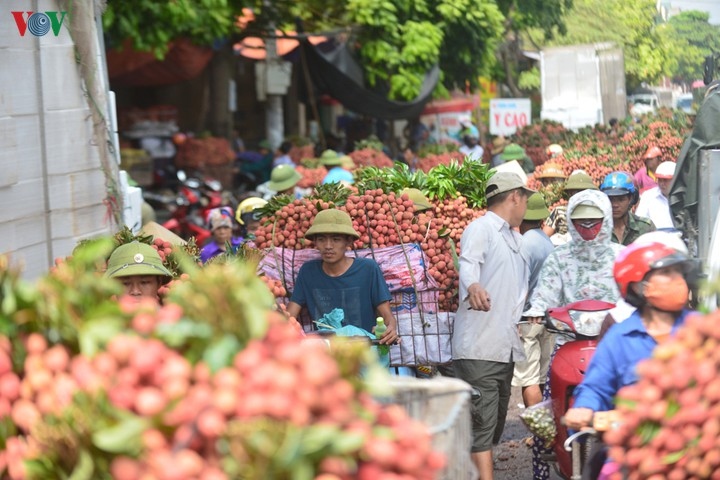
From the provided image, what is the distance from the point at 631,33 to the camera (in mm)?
25625

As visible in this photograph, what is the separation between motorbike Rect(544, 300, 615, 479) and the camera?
5.99 m

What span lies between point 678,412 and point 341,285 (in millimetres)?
3726

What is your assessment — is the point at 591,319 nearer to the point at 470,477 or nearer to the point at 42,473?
the point at 470,477

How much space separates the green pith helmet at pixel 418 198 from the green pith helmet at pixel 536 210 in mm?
807

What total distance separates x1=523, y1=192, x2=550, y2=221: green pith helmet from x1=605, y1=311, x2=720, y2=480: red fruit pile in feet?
15.9

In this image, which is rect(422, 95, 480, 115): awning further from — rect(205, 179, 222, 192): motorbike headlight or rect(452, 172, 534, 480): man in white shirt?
rect(452, 172, 534, 480): man in white shirt

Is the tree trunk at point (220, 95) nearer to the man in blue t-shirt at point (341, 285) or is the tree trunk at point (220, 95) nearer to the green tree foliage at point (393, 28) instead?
the green tree foliage at point (393, 28)

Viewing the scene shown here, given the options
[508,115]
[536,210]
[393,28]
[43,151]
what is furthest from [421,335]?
[508,115]

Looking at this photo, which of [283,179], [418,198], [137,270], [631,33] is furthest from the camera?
[631,33]

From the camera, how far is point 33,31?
7.43 meters

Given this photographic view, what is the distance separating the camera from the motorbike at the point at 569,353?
19.7 feet

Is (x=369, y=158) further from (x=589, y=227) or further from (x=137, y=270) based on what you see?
(x=137, y=270)

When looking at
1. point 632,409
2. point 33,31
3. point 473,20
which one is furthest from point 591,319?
point 473,20

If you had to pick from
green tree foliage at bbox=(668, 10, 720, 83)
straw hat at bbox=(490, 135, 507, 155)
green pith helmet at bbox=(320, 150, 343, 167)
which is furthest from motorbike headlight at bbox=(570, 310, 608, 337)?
straw hat at bbox=(490, 135, 507, 155)
